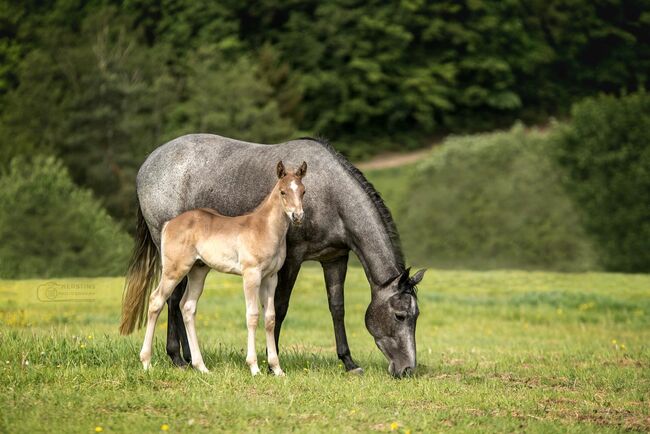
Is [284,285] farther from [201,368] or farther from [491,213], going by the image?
[491,213]

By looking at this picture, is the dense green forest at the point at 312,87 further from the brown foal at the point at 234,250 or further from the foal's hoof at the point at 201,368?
the foal's hoof at the point at 201,368

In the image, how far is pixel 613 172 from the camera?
1745 inches

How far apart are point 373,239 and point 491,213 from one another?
2982cm

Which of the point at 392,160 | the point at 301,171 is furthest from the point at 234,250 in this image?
A: the point at 392,160

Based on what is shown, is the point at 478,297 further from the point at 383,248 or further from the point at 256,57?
the point at 256,57

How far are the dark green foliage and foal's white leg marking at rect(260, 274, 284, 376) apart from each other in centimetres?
3386

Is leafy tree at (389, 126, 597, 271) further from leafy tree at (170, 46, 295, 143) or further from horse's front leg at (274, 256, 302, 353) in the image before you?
horse's front leg at (274, 256, 302, 353)

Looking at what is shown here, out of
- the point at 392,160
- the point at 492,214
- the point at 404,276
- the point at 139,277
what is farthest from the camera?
the point at 392,160

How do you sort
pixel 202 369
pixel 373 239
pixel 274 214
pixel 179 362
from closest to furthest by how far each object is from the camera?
pixel 202 369, pixel 274 214, pixel 373 239, pixel 179 362

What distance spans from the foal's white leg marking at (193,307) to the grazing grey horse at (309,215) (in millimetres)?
706

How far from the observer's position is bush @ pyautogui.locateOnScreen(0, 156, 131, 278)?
2700 centimetres

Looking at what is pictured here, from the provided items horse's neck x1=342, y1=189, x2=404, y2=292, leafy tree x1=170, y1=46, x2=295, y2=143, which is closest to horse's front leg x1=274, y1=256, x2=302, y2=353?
horse's neck x1=342, y1=189, x2=404, y2=292

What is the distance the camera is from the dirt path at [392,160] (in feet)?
169

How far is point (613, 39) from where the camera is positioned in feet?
205
